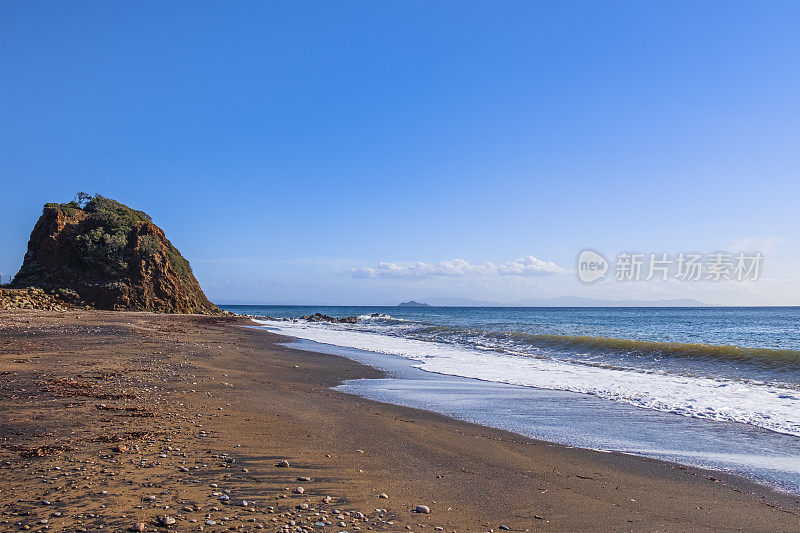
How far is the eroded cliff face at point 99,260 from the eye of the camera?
3641 centimetres

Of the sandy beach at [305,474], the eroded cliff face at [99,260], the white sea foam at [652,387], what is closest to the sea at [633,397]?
the white sea foam at [652,387]

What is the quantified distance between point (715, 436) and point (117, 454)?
8271mm

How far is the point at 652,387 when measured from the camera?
11.7 metres

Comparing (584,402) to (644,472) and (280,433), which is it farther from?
(280,433)

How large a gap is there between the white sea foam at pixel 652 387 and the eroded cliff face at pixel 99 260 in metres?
30.4

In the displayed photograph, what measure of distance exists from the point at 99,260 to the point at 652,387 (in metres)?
40.5

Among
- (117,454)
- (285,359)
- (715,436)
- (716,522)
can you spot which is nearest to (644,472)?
(716,522)

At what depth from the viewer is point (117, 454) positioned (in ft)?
15.7

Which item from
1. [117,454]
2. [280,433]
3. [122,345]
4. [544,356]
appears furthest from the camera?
[544,356]

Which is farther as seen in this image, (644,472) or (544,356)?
(544,356)

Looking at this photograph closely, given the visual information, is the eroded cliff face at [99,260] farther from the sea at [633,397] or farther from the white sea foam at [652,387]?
the white sea foam at [652,387]

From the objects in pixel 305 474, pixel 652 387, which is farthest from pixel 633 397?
pixel 305 474

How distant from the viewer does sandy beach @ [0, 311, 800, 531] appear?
372 centimetres

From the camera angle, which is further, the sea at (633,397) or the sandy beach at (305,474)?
the sea at (633,397)
